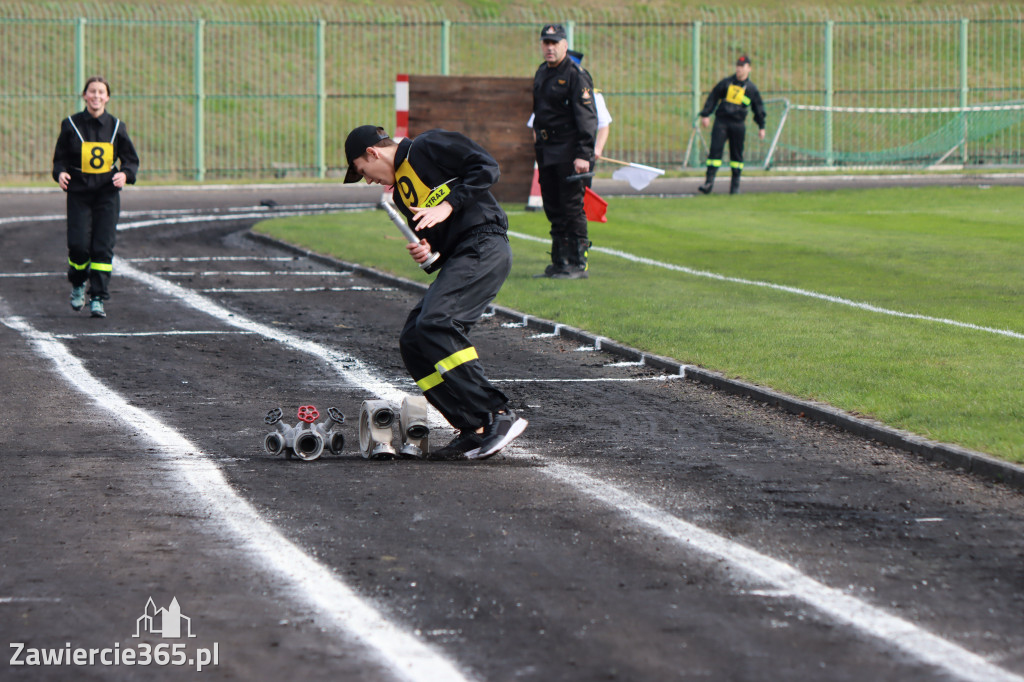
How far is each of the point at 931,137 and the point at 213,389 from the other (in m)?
27.1

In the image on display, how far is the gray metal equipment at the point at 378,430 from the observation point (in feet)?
23.6

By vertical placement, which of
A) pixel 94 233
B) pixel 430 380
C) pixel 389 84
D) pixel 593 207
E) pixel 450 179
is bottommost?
pixel 430 380

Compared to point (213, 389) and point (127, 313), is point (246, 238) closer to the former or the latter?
point (127, 313)

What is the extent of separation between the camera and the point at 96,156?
12438 mm

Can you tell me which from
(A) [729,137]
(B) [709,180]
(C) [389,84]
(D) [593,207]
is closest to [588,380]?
(D) [593,207]

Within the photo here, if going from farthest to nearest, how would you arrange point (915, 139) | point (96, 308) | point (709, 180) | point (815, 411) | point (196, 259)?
point (915, 139), point (709, 180), point (196, 259), point (96, 308), point (815, 411)

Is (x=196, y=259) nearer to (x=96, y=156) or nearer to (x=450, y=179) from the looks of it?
(x=96, y=156)

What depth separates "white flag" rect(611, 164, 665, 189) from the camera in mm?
13742

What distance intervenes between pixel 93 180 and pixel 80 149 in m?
0.28

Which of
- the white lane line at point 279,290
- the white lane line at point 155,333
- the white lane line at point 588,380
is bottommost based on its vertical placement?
the white lane line at point 588,380

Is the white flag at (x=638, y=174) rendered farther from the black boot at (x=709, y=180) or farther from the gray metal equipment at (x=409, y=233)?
the black boot at (x=709, y=180)

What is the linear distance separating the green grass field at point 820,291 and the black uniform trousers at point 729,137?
2045 mm

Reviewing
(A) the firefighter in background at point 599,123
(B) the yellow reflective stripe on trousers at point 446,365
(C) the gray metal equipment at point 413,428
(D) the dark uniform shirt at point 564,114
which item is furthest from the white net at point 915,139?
(C) the gray metal equipment at point 413,428

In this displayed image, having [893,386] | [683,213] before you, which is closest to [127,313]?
[893,386]
